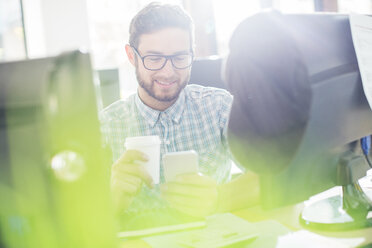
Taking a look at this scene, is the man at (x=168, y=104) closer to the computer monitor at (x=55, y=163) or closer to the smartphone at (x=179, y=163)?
the smartphone at (x=179, y=163)

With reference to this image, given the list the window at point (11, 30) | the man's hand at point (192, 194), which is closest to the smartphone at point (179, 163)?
the man's hand at point (192, 194)

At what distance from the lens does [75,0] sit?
3.00m

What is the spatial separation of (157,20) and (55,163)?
111 centimetres

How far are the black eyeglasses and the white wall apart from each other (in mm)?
1630

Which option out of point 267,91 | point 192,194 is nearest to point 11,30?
point 192,194

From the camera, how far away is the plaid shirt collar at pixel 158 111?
5.05 feet

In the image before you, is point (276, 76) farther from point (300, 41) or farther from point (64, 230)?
point (64, 230)

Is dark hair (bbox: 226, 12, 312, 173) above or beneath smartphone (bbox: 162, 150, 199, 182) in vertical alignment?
above

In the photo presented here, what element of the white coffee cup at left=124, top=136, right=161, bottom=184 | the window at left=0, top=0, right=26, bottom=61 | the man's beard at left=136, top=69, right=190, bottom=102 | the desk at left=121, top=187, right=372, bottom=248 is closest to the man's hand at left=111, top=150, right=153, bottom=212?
the white coffee cup at left=124, top=136, right=161, bottom=184

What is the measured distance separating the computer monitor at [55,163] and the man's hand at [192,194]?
44cm

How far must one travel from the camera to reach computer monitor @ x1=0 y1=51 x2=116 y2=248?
50 cm

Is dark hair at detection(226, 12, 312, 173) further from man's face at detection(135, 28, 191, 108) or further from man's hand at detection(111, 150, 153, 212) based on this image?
man's face at detection(135, 28, 191, 108)

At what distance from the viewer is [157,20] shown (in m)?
1.51

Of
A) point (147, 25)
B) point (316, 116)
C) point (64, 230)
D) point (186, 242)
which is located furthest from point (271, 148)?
point (147, 25)
